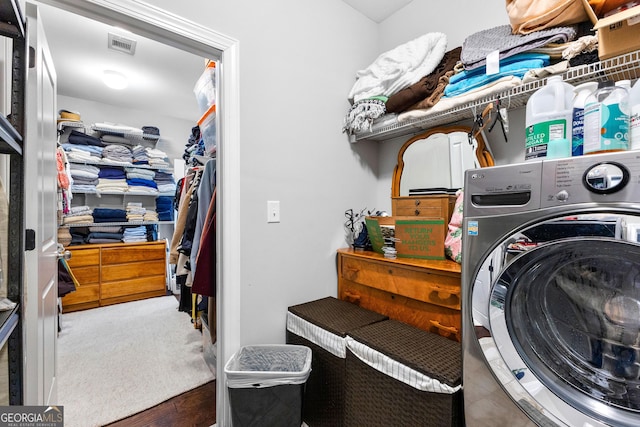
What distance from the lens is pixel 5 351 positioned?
0.84 m

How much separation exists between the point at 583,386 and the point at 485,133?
4.02ft

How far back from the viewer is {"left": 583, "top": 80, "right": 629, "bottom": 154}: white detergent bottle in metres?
0.71

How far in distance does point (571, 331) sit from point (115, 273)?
4131 millimetres

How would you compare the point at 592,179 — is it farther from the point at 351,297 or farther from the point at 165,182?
the point at 165,182

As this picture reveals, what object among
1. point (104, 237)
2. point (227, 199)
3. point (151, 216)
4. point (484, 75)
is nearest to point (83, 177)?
point (104, 237)

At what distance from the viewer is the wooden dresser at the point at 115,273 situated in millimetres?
3186

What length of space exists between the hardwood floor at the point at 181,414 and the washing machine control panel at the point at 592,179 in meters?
1.90

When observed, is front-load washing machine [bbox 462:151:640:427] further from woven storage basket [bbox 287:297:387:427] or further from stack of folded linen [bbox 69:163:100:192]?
stack of folded linen [bbox 69:163:100:192]

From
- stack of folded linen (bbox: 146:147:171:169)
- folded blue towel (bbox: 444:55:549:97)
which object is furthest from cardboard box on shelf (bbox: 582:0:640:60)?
stack of folded linen (bbox: 146:147:171:169)

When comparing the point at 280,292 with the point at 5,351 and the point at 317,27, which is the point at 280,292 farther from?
the point at 317,27

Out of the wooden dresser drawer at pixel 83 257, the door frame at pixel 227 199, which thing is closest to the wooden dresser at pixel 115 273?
the wooden dresser drawer at pixel 83 257

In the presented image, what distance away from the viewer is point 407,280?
4.66 ft

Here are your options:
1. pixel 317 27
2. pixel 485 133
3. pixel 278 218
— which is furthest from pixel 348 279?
pixel 317 27

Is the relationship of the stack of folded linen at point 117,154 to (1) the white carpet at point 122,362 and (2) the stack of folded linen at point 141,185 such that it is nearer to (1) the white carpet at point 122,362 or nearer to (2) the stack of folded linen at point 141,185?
(2) the stack of folded linen at point 141,185
